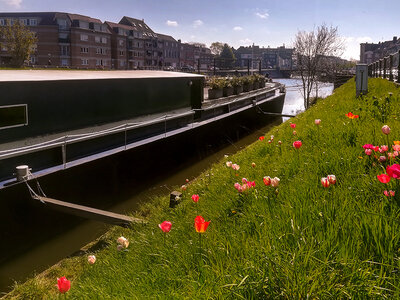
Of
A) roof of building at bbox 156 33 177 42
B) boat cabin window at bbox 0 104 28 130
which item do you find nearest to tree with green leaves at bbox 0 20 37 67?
boat cabin window at bbox 0 104 28 130

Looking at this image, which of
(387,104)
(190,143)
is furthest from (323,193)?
(190,143)

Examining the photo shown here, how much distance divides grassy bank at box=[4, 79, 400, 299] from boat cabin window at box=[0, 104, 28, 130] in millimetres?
3338

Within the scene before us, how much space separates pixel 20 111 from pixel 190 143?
531cm

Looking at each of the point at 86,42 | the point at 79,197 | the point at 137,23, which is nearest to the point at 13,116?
the point at 79,197

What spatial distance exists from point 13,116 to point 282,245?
5.25 m

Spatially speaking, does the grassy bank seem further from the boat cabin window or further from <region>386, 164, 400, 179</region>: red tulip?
the boat cabin window

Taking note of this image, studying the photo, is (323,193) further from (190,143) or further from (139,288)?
(190,143)

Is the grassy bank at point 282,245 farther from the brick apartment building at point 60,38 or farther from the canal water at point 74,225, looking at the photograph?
the brick apartment building at point 60,38

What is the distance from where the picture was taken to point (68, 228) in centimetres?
639

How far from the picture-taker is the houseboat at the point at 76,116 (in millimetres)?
6023

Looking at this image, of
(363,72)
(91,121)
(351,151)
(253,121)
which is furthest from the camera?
(253,121)

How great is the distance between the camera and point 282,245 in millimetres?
2221

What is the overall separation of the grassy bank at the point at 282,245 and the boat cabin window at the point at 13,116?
11.0 feet

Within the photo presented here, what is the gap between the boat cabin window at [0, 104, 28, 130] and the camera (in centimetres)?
596
